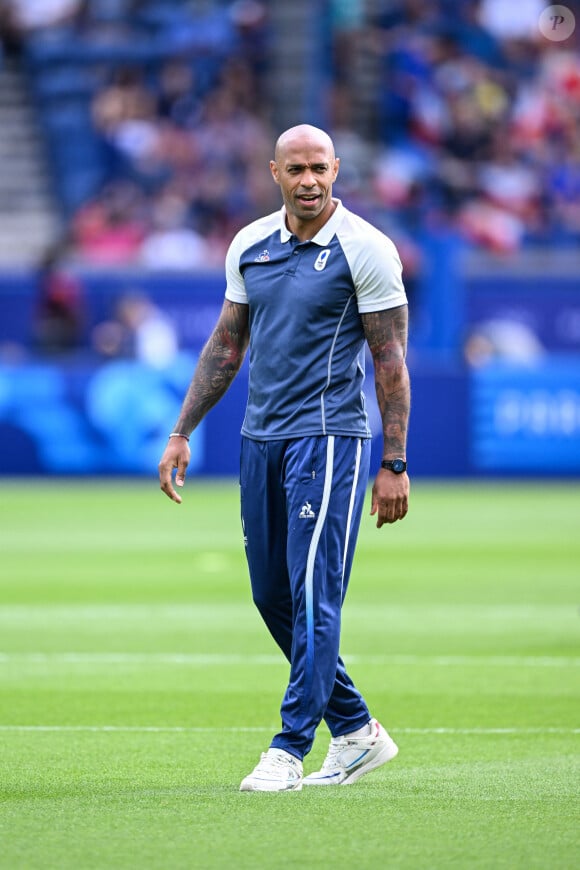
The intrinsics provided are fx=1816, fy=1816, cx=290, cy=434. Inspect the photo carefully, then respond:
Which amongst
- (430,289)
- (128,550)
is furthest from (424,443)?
(128,550)

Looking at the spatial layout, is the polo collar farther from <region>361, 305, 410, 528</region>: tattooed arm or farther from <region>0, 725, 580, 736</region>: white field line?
<region>0, 725, 580, 736</region>: white field line

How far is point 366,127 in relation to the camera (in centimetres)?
3378

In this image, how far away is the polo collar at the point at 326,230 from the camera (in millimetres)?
6672

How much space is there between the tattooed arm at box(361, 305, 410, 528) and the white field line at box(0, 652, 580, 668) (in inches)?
142

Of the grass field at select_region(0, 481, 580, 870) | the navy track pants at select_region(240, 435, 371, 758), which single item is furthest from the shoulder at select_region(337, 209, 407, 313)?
the grass field at select_region(0, 481, 580, 870)

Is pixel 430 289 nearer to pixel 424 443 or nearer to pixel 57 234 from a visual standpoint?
pixel 424 443

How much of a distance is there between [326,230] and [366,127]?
90.5 feet

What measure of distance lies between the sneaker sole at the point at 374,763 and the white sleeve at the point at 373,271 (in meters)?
1.67

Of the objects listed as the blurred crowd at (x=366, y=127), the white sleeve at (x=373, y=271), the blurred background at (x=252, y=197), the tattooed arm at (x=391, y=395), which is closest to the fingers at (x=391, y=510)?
the tattooed arm at (x=391, y=395)

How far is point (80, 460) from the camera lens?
2434 centimetres

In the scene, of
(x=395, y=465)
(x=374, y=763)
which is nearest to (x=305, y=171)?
(x=395, y=465)

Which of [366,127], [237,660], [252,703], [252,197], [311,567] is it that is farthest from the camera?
[366,127]

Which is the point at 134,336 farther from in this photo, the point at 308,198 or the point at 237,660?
the point at 308,198

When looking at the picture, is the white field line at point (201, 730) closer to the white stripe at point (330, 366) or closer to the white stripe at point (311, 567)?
the white stripe at point (311, 567)
